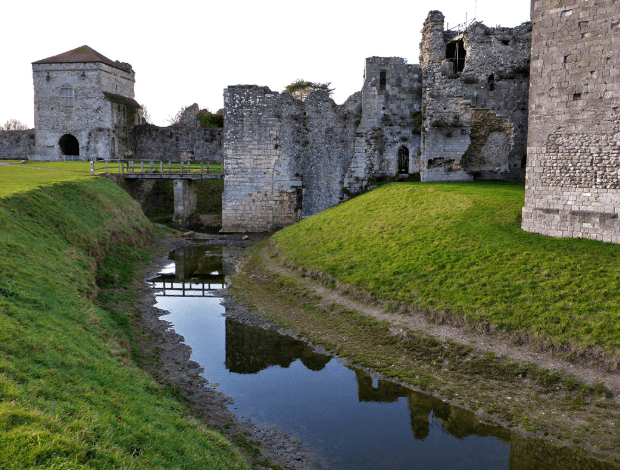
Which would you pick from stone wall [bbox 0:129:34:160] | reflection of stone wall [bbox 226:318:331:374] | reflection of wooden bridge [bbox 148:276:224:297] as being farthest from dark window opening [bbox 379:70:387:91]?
stone wall [bbox 0:129:34:160]

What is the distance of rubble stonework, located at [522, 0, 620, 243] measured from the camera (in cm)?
1146

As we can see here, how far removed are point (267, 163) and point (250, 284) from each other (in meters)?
10.1

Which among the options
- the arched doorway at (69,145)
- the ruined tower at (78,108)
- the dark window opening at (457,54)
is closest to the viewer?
the dark window opening at (457,54)

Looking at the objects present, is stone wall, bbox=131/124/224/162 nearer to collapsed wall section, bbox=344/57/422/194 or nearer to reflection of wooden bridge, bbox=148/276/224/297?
collapsed wall section, bbox=344/57/422/194

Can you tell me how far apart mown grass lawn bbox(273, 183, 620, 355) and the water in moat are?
9.09ft

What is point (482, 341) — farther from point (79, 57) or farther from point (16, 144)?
point (16, 144)

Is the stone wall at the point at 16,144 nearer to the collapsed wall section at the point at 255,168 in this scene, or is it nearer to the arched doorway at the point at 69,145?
the arched doorway at the point at 69,145

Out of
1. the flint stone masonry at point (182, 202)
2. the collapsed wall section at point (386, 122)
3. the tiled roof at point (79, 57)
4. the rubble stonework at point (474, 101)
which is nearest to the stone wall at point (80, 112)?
the tiled roof at point (79, 57)

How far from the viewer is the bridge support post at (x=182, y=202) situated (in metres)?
25.9

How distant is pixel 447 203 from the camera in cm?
1686

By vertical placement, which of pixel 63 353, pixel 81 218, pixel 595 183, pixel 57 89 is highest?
pixel 57 89

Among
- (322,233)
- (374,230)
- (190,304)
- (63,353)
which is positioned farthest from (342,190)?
(63,353)

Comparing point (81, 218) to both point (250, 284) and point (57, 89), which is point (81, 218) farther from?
point (57, 89)

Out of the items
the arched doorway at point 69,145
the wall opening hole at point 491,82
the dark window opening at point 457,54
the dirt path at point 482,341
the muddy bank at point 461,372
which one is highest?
the dark window opening at point 457,54
